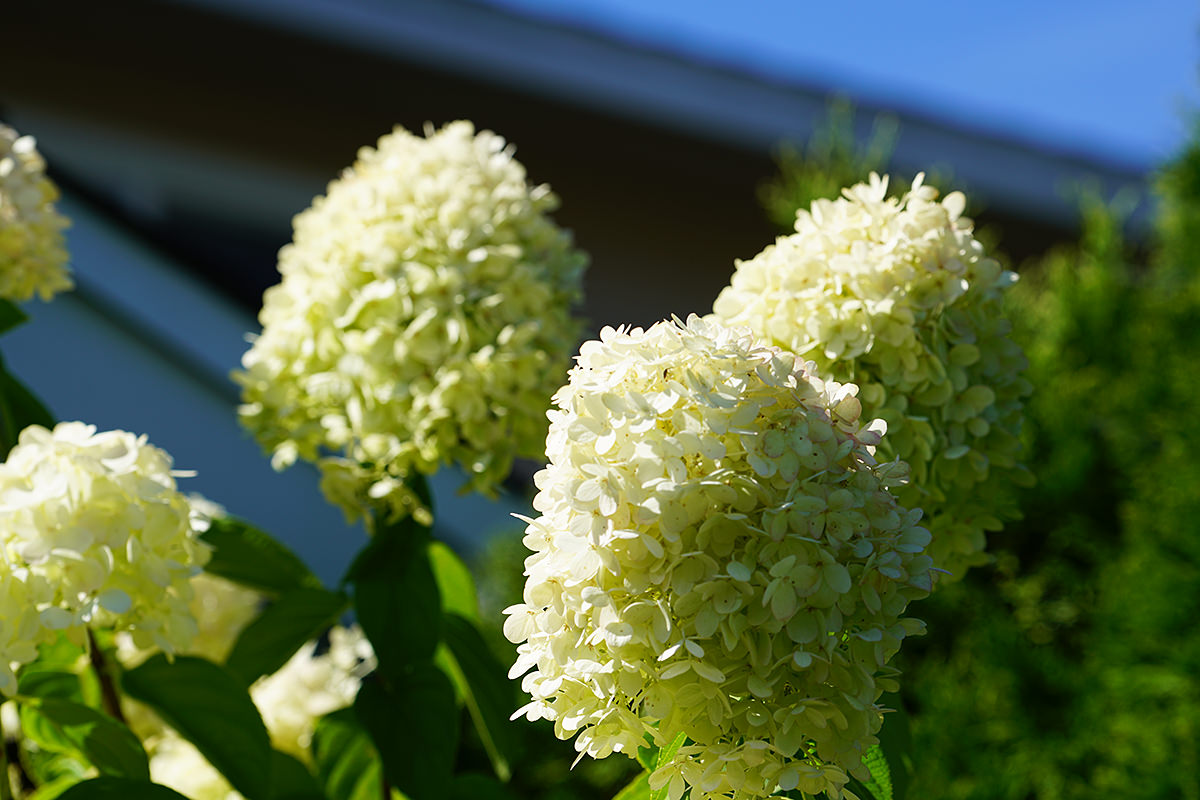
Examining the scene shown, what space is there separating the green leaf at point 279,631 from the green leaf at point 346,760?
3.2 inches

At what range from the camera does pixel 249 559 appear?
99cm

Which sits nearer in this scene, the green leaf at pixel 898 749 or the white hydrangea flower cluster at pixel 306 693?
the green leaf at pixel 898 749

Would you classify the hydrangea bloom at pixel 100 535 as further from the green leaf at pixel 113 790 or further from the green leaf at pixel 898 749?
the green leaf at pixel 898 749

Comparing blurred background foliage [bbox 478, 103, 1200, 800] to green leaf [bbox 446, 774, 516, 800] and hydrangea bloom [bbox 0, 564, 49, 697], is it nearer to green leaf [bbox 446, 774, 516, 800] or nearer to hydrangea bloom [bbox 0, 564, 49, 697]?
green leaf [bbox 446, 774, 516, 800]

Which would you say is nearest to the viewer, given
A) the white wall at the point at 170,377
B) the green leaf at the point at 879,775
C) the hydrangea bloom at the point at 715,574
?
the hydrangea bloom at the point at 715,574

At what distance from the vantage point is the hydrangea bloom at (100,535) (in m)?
0.71

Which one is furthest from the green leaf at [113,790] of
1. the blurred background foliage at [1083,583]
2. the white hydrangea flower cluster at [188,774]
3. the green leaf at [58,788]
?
the blurred background foliage at [1083,583]

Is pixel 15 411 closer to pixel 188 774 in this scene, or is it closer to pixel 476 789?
pixel 188 774

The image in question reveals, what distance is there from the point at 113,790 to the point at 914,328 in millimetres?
629

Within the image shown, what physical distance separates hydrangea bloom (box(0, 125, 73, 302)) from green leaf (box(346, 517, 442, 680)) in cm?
39

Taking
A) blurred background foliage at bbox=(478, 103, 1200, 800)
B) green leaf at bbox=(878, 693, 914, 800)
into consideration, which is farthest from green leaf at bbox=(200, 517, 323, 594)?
blurred background foliage at bbox=(478, 103, 1200, 800)

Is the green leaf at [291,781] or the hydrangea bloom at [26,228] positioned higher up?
the hydrangea bloom at [26,228]

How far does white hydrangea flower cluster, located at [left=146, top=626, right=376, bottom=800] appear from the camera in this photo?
1.15m

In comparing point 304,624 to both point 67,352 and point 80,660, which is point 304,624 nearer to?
point 80,660
